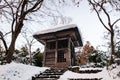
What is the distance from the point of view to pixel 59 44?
21.4 metres

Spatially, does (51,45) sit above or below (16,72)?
above

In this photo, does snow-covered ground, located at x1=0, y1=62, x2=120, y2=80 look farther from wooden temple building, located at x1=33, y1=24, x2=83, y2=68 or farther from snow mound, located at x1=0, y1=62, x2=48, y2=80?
wooden temple building, located at x1=33, y1=24, x2=83, y2=68

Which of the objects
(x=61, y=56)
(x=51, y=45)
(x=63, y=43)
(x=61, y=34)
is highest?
(x=61, y=34)

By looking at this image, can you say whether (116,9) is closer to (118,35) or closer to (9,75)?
(118,35)

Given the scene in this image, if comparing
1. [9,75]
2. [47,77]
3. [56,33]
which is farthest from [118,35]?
[9,75]

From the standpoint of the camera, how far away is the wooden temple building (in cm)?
1978

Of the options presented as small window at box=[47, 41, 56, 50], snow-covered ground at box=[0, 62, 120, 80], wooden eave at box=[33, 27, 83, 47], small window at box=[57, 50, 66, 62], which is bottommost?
snow-covered ground at box=[0, 62, 120, 80]

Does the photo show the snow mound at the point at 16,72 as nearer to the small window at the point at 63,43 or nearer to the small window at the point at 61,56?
the small window at the point at 61,56

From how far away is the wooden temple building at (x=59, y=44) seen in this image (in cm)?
1978

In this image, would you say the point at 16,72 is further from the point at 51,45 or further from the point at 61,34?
the point at 51,45

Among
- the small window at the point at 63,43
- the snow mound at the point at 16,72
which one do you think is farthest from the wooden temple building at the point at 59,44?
the snow mound at the point at 16,72

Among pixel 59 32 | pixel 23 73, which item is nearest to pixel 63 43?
pixel 59 32

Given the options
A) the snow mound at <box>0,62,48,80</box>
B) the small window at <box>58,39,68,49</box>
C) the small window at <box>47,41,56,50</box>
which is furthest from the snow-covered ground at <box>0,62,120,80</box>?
the small window at <box>47,41,56,50</box>

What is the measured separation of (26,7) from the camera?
17.6m
